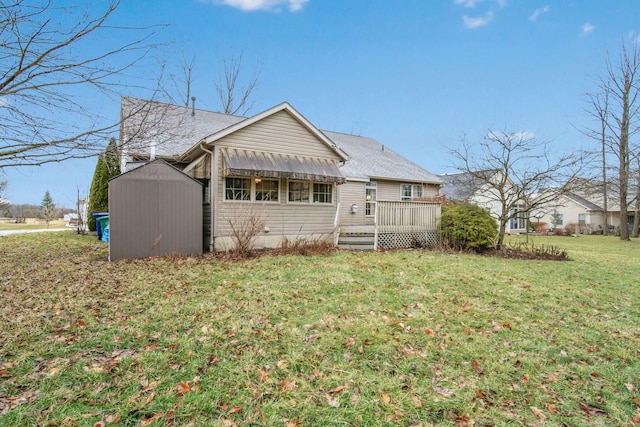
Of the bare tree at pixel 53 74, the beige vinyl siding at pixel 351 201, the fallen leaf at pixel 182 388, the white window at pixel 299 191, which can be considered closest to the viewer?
the fallen leaf at pixel 182 388

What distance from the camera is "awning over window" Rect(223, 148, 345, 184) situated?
1011 cm

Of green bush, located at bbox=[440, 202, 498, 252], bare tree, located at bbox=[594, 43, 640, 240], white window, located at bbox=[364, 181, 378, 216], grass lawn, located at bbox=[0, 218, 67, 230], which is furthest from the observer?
grass lawn, located at bbox=[0, 218, 67, 230]

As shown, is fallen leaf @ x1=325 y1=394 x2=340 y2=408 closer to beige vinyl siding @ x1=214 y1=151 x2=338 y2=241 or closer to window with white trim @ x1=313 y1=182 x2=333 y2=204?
beige vinyl siding @ x1=214 y1=151 x2=338 y2=241

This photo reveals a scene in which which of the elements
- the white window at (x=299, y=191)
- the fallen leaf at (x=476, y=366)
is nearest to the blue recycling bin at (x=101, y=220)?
the white window at (x=299, y=191)

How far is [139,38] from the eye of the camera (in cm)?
553

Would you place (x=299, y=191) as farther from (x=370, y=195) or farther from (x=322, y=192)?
(x=370, y=195)

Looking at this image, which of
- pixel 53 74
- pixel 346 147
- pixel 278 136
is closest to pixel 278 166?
pixel 278 136

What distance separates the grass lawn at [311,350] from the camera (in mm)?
2797

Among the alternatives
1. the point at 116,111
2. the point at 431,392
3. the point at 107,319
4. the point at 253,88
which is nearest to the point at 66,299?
the point at 107,319

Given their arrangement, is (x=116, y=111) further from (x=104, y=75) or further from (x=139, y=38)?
(x=139, y=38)

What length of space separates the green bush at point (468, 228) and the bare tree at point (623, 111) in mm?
17357

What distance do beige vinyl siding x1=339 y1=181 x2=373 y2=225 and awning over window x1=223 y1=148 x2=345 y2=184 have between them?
4.08 m

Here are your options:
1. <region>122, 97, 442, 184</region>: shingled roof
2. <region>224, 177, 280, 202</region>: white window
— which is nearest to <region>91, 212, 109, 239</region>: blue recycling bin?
<region>122, 97, 442, 184</region>: shingled roof

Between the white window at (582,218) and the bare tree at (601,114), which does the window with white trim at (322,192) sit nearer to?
the bare tree at (601,114)
